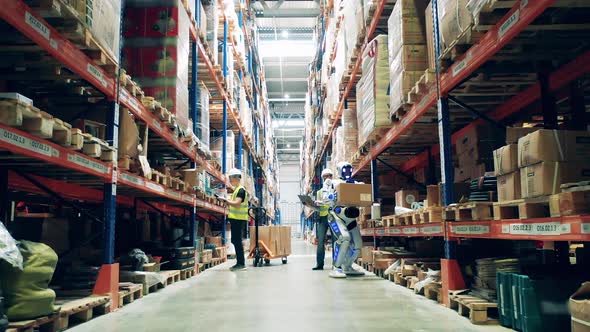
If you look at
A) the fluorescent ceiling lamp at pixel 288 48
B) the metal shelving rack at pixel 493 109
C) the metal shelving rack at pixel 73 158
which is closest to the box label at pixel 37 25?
the metal shelving rack at pixel 73 158

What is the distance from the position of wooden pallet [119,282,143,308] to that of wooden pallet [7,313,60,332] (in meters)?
1.20

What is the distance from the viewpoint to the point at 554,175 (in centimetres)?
276

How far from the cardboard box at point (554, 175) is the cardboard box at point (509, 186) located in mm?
279

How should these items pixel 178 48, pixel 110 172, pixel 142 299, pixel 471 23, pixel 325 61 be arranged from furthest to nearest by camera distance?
pixel 325 61
pixel 178 48
pixel 142 299
pixel 110 172
pixel 471 23

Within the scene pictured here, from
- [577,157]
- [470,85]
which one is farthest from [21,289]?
[470,85]

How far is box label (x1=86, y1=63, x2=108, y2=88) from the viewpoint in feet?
12.8

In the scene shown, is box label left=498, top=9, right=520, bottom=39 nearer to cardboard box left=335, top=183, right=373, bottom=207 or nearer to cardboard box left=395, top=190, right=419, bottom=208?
cardboard box left=335, top=183, right=373, bottom=207

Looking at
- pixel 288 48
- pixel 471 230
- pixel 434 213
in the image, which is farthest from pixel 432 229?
pixel 288 48

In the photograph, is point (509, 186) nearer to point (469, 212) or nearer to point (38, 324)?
point (469, 212)

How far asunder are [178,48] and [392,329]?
4774 millimetres

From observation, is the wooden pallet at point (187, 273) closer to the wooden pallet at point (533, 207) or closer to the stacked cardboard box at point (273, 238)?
the stacked cardboard box at point (273, 238)

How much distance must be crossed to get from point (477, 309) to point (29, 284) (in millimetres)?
3039

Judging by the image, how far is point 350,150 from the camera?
9.62 meters

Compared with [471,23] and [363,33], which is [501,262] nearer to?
[471,23]
